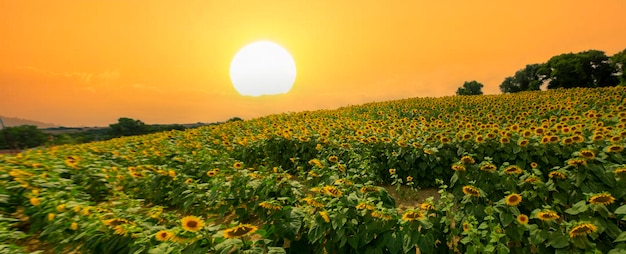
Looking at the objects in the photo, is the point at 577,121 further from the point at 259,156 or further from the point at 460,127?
the point at 259,156

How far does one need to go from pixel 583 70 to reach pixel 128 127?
233 feet

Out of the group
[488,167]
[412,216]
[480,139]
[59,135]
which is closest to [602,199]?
[488,167]

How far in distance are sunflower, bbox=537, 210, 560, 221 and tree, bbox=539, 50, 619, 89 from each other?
52.9 meters

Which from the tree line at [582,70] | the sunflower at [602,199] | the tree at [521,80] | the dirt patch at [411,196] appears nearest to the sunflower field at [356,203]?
the sunflower at [602,199]

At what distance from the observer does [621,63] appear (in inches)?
1591

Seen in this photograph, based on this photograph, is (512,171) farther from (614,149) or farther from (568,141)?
(568,141)

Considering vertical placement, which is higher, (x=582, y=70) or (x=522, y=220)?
(x=582, y=70)

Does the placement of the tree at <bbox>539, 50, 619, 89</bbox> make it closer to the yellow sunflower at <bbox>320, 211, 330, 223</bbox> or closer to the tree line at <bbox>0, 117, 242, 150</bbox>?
the tree line at <bbox>0, 117, 242, 150</bbox>

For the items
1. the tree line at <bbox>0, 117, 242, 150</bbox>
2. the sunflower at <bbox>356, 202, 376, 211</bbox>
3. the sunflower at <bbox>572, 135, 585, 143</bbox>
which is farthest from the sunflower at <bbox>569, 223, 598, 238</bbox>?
the tree line at <bbox>0, 117, 242, 150</bbox>

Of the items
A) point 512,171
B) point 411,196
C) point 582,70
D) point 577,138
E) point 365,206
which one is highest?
point 582,70

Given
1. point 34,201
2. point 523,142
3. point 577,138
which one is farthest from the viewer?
point 523,142

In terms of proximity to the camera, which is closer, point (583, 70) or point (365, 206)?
point (365, 206)

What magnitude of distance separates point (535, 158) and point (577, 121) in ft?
11.1

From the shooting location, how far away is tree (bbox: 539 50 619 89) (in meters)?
43.0
